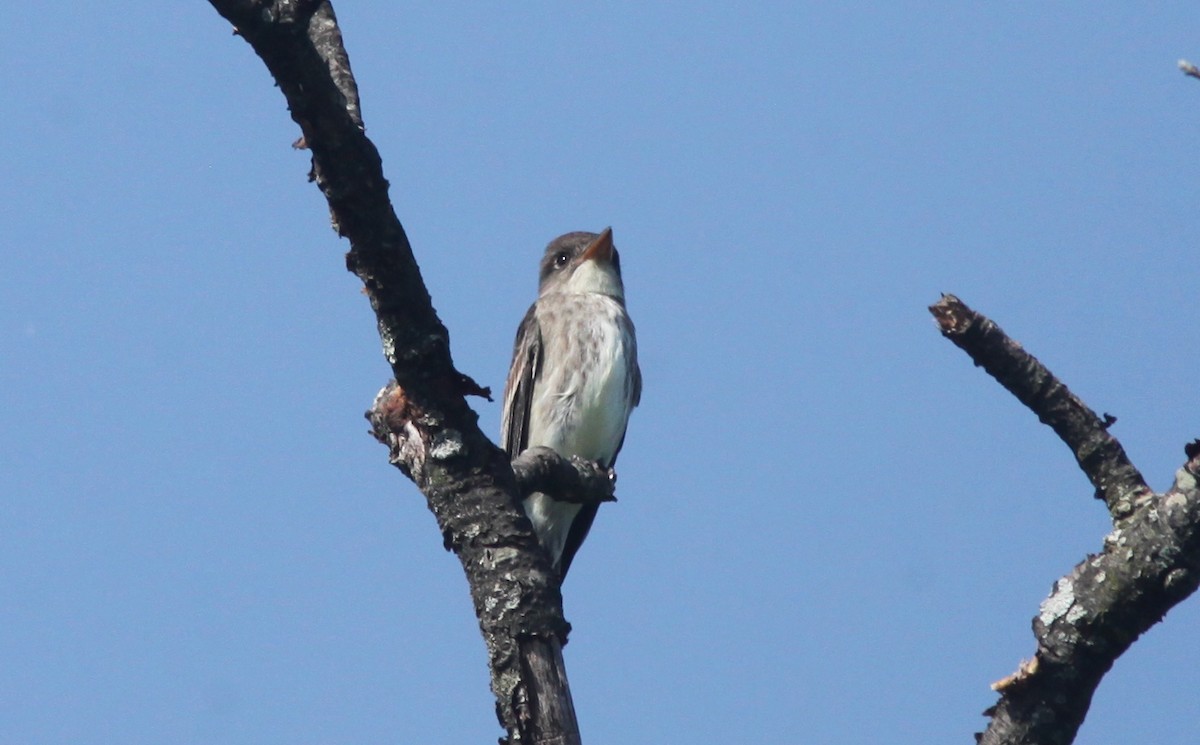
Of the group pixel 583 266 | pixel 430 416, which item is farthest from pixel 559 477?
pixel 583 266

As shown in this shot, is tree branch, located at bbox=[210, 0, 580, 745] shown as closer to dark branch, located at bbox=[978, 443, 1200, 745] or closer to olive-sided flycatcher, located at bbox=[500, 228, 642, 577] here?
dark branch, located at bbox=[978, 443, 1200, 745]

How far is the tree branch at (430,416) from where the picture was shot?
3.98 metres

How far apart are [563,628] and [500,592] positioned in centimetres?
23

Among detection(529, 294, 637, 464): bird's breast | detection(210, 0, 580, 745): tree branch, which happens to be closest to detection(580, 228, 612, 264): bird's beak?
detection(529, 294, 637, 464): bird's breast

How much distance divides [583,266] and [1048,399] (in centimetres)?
582

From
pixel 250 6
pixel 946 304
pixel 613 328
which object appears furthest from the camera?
pixel 613 328

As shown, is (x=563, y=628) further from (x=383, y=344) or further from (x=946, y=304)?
(x=946, y=304)

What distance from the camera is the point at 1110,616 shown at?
12.3 feet

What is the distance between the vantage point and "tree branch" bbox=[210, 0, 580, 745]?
3.98 meters

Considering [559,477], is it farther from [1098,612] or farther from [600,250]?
[600,250]

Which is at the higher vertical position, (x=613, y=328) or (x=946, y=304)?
(x=613, y=328)

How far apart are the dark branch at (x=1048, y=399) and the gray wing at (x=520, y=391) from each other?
4904mm

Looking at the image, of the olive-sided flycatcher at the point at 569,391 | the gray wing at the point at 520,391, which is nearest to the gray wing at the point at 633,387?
the olive-sided flycatcher at the point at 569,391

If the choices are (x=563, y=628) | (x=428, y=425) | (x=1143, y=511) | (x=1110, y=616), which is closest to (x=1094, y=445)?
(x=1143, y=511)
